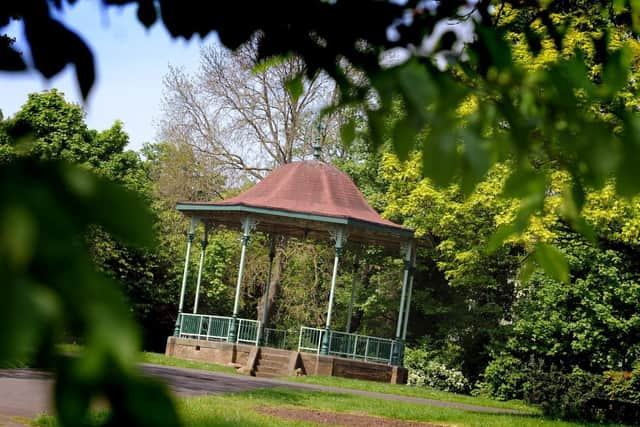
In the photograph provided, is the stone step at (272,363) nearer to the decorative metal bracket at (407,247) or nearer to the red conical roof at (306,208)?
the red conical roof at (306,208)

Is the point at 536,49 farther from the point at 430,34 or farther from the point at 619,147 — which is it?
the point at 619,147

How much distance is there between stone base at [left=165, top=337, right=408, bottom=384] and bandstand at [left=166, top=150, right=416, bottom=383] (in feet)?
0.09

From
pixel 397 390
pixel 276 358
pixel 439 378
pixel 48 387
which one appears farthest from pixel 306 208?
pixel 48 387

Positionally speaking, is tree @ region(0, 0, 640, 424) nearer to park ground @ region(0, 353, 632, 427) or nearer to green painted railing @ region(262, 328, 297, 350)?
park ground @ region(0, 353, 632, 427)

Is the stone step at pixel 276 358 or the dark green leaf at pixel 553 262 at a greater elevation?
the dark green leaf at pixel 553 262

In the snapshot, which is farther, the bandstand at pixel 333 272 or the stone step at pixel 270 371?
the bandstand at pixel 333 272

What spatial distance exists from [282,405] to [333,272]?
1242cm

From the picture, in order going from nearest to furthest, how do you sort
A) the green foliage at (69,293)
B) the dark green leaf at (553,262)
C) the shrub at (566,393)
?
the green foliage at (69,293)
the dark green leaf at (553,262)
the shrub at (566,393)

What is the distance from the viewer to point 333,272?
85.8ft

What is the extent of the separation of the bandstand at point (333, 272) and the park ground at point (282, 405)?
3.26 metres

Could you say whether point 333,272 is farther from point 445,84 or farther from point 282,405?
point 445,84

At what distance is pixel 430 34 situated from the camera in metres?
2.02

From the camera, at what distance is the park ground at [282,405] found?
10062 millimetres

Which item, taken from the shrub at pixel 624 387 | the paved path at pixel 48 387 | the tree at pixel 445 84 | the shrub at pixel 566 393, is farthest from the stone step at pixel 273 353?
the tree at pixel 445 84
